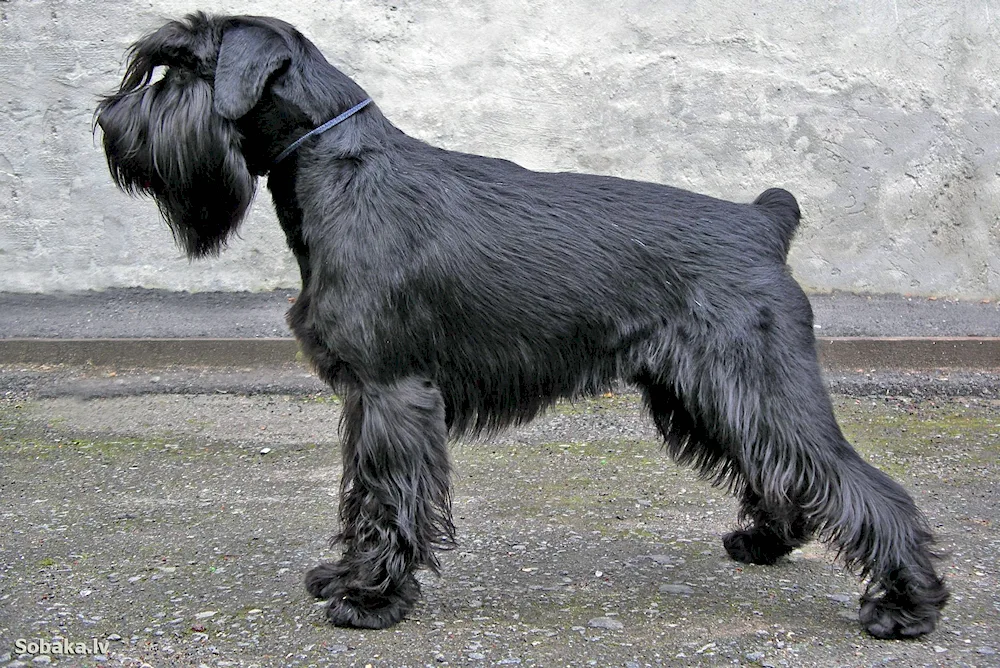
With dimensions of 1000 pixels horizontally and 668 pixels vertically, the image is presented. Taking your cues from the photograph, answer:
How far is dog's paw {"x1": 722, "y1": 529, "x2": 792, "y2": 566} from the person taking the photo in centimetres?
354

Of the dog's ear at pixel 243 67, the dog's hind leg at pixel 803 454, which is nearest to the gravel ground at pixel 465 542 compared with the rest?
the dog's hind leg at pixel 803 454

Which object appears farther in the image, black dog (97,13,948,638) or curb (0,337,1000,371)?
curb (0,337,1000,371)

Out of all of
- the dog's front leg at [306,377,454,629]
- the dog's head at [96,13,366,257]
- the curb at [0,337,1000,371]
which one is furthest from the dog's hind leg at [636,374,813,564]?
the curb at [0,337,1000,371]

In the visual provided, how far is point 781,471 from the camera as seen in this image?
3016 millimetres

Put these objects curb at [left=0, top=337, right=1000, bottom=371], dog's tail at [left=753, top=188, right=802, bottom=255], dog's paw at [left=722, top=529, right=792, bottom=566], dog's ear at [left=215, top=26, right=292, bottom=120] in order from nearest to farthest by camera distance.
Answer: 1. dog's ear at [left=215, top=26, right=292, bottom=120]
2. dog's tail at [left=753, top=188, right=802, bottom=255]
3. dog's paw at [left=722, top=529, right=792, bottom=566]
4. curb at [left=0, top=337, right=1000, bottom=371]

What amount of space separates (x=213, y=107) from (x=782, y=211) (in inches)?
74.0

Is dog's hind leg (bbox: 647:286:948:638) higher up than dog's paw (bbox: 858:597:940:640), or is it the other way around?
dog's hind leg (bbox: 647:286:948:638)

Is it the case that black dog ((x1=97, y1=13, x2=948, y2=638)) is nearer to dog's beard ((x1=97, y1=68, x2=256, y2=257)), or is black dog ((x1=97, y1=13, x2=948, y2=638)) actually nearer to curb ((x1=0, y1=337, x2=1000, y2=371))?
dog's beard ((x1=97, y1=68, x2=256, y2=257))

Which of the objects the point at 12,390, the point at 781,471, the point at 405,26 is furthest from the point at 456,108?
the point at 781,471

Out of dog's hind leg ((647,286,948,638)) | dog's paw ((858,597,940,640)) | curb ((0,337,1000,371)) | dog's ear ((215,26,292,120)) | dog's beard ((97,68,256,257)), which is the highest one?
dog's ear ((215,26,292,120))

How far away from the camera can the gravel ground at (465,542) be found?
299 cm

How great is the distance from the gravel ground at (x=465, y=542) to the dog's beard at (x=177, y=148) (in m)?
1.35

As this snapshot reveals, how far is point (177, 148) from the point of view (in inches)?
118

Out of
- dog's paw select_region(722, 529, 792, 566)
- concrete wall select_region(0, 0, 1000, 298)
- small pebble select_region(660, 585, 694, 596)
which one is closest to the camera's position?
small pebble select_region(660, 585, 694, 596)
